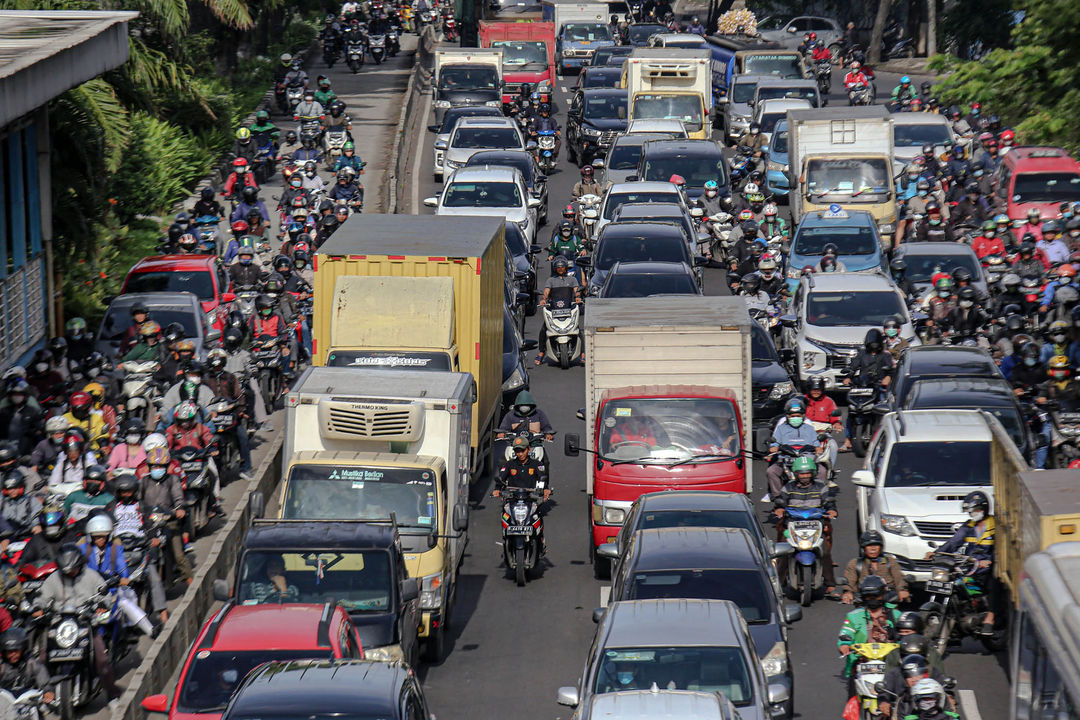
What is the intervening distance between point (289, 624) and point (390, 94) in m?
46.6

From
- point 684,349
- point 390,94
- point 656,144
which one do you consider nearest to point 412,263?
point 684,349

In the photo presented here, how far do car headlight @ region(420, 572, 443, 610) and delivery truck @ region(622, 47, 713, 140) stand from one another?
29.4 metres

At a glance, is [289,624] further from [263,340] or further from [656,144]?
[656,144]

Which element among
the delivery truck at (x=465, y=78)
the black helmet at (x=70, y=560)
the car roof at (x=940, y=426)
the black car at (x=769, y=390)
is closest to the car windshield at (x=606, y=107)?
the delivery truck at (x=465, y=78)

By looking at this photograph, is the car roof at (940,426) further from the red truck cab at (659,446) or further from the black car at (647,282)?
the black car at (647,282)

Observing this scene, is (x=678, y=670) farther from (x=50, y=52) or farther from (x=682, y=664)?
(x=50, y=52)

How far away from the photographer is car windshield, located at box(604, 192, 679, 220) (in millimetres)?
35156

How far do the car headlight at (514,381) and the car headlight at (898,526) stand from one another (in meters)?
8.34

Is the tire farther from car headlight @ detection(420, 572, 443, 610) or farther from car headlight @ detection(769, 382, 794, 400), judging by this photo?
car headlight @ detection(769, 382, 794, 400)

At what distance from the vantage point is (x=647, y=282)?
2834 cm

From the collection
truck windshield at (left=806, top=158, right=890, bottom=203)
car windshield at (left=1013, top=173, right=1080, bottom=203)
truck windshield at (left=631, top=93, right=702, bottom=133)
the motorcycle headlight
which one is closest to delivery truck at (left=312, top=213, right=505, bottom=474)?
the motorcycle headlight

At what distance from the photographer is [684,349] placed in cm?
2138

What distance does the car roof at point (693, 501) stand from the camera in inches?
696

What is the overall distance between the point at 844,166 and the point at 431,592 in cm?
2092
